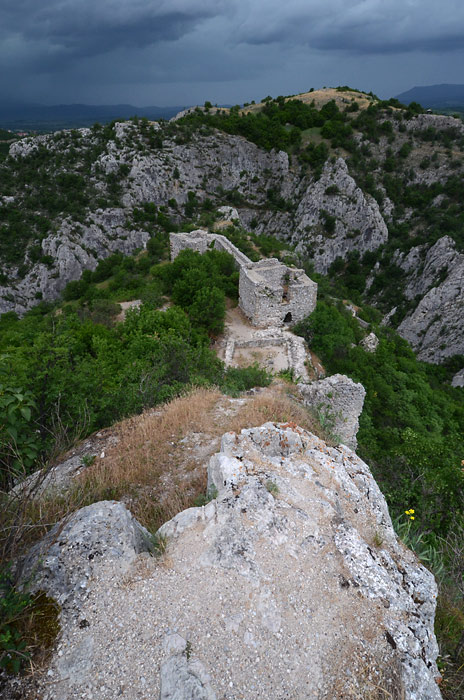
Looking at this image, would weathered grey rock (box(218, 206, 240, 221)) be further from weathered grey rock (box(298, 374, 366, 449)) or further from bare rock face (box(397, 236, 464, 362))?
weathered grey rock (box(298, 374, 366, 449))

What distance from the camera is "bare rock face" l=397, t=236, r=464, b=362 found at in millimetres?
34625

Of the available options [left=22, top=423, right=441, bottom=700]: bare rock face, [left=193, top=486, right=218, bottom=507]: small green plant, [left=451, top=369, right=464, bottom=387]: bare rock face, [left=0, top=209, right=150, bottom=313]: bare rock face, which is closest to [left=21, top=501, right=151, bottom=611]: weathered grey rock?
[left=22, top=423, right=441, bottom=700]: bare rock face

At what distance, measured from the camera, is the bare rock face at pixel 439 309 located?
3462cm

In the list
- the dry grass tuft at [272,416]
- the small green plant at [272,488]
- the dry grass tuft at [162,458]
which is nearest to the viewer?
the small green plant at [272,488]

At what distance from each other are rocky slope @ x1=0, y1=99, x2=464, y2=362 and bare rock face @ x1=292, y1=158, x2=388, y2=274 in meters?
0.14

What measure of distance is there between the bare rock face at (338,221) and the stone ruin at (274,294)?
1084 inches

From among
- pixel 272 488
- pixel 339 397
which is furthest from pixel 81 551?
pixel 339 397

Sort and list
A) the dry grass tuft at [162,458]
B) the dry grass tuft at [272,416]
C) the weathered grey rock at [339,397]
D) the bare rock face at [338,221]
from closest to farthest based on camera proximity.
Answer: the dry grass tuft at [162,458] < the dry grass tuft at [272,416] < the weathered grey rock at [339,397] < the bare rock face at [338,221]

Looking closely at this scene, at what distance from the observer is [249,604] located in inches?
122

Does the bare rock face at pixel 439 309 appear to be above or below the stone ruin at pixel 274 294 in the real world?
below

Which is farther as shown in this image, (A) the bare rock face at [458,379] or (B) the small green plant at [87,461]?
(A) the bare rock face at [458,379]

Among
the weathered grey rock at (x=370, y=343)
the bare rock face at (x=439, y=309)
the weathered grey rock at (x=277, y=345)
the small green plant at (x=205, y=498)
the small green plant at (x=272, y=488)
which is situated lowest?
the bare rock face at (x=439, y=309)

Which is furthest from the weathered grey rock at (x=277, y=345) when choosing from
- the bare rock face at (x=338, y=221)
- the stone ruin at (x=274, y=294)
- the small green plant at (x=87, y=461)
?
the bare rock face at (x=338, y=221)

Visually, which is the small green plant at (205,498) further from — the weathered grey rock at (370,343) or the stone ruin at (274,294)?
the weathered grey rock at (370,343)
